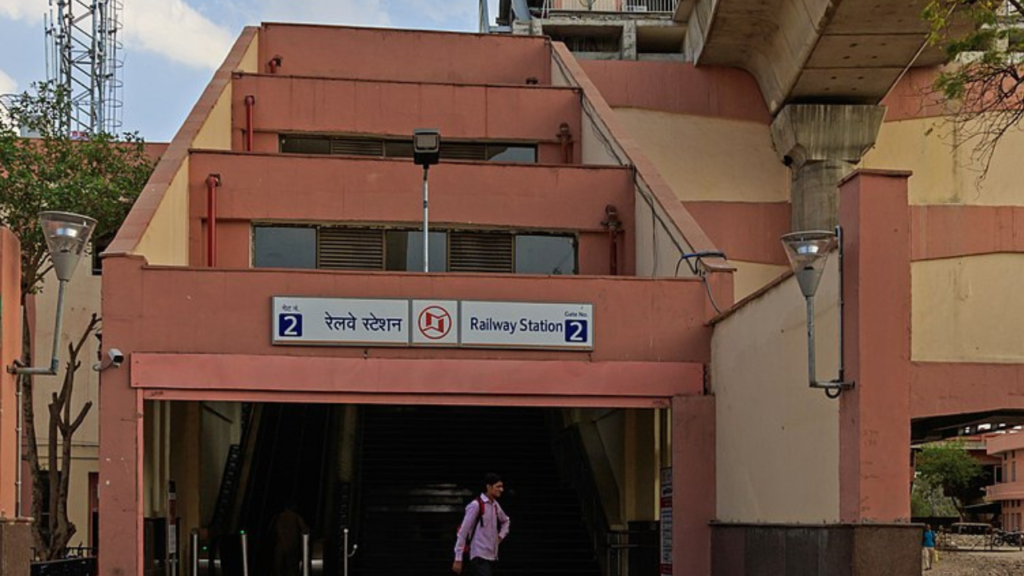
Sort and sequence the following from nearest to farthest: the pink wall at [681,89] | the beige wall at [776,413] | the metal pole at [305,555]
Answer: the beige wall at [776,413] < the metal pole at [305,555] < the pink wall at [681,89]

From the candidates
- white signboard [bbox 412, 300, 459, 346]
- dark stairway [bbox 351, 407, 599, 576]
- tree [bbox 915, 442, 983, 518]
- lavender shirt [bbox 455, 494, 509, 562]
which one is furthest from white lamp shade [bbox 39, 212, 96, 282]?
tree [bbox 915, 442, 983, 518]

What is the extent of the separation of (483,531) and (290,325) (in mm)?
3282

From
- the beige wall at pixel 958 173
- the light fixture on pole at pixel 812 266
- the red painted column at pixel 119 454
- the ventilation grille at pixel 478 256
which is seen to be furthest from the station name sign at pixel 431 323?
the beige wall at pixel 958 173

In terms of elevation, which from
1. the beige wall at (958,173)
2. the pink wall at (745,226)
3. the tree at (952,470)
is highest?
the beige wall at (958,173)

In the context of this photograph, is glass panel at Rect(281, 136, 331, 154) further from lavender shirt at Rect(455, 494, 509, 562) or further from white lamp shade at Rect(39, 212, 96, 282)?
white lamp shade at Rect(39, 212, 96, 282)

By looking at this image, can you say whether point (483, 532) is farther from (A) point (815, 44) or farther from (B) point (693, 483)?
(A) point (815, 44)

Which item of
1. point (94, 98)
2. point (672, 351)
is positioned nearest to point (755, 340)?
point (672, 351)

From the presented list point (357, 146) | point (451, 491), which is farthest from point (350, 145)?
point (451, 491)

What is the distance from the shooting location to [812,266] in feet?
36.5

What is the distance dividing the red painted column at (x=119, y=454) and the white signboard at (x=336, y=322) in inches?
61.2

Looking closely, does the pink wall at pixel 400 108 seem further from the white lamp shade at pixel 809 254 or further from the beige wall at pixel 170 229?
the white lamp shade at pixel 809 254

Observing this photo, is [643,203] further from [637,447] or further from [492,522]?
[492,522]

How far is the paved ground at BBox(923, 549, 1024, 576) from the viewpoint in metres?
31.4

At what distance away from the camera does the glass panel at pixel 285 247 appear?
21.2 metres
